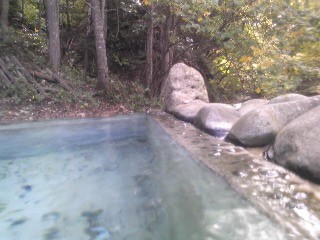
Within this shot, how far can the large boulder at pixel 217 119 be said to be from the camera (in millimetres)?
4336

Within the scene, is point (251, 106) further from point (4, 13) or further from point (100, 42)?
point (4, 13)

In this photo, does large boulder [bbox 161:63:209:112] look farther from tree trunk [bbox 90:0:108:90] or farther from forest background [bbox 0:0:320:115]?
tree trunk [bbox 90:0:108:90]

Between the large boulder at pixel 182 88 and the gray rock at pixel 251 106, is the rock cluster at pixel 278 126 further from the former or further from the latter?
the large boulder at pixel 182 88

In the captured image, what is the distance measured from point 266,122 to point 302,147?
0.89m

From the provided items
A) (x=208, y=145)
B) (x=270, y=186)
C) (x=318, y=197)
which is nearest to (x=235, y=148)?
(x=208, y=145)


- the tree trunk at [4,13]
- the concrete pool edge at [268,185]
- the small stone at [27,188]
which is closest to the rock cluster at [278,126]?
the concrete pool edge at [268,185]

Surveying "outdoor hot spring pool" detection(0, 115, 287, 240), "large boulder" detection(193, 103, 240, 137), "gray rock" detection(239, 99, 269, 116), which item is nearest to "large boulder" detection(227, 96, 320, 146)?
"large boulder" detection(193, 103, 240, 137)

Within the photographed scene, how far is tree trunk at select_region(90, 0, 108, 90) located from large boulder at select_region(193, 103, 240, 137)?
130 inches

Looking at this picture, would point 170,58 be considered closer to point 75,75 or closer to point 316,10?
point 75,75

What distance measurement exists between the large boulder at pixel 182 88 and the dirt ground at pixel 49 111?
104 centimetres

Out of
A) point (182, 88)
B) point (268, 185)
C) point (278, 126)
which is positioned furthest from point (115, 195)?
point (182, 88)

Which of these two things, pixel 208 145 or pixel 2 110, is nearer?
pixel 208 145

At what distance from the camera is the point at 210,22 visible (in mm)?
6977

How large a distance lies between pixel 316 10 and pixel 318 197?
279 cm
